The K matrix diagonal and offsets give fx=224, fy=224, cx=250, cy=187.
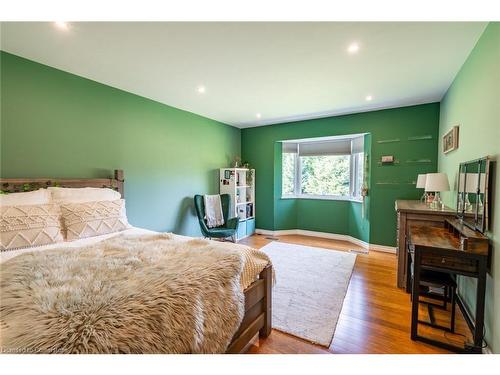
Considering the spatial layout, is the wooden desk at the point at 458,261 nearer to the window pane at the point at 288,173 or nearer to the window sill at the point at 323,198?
the window sill at the point at 323,198

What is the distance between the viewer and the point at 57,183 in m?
2.31

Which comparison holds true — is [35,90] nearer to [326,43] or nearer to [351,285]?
[326,43]

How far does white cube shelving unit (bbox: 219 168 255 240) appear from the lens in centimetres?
448

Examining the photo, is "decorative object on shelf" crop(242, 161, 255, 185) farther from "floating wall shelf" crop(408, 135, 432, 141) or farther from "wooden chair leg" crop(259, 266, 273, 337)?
"wooden chair leg" crop(259, 266, 273, 337)

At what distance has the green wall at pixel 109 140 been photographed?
2133 millimetres

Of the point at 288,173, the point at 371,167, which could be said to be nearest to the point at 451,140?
the point at 371,167

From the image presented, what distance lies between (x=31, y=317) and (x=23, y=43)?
7.54 feet

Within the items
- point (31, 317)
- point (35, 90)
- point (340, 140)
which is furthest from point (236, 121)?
point (31, 317)

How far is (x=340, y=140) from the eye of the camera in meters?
4.68

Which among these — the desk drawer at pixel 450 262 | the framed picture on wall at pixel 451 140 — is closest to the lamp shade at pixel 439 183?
the framed picture on wall at pixel 451 140

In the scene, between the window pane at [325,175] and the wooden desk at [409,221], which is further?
the window pane at [325,175]

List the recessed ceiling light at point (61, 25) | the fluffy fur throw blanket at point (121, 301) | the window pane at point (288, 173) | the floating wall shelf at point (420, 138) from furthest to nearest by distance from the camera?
the window pane at point (288, 173) < the floating wall shelf at point (420, 138) < the recessed ceiling light at point (61, 25) < the fluffy fur throw blanket at point (121, 301)

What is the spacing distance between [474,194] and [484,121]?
0.57m

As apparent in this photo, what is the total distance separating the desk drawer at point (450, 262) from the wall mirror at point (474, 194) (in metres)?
0.27
